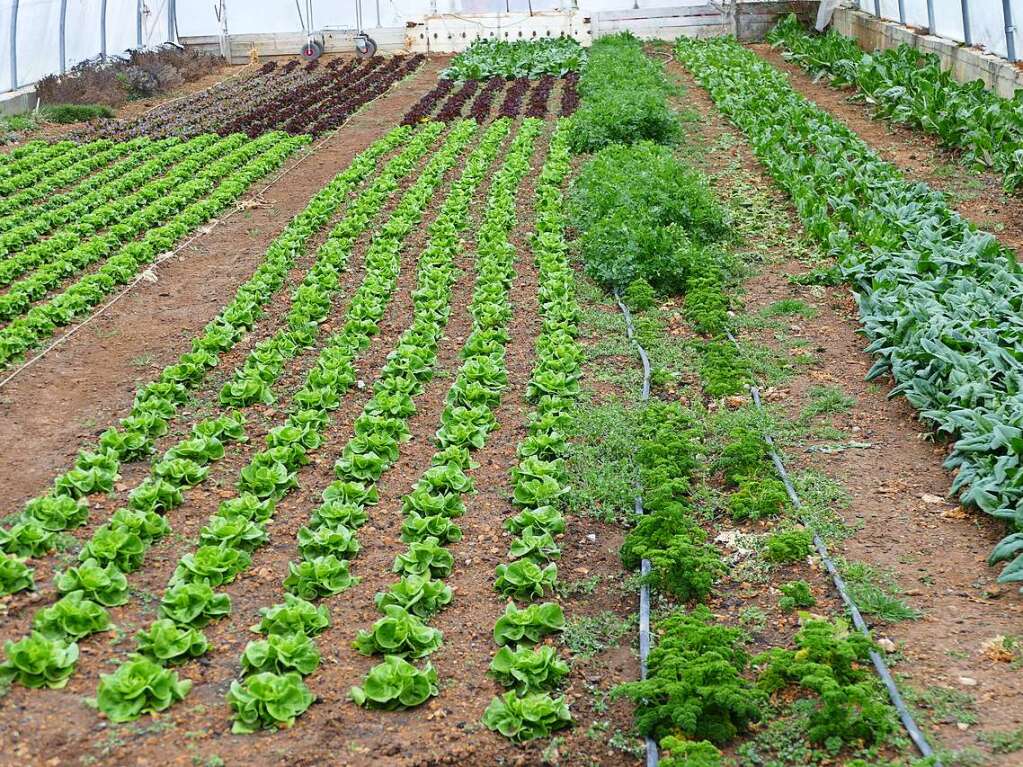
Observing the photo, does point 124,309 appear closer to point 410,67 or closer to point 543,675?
point 543,675

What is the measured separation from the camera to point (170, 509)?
6.77 m

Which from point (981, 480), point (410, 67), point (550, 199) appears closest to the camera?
point (981, 480)

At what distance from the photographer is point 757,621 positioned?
5.68 meters

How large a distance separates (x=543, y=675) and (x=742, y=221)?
347 inches

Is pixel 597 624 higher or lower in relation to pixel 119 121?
lower

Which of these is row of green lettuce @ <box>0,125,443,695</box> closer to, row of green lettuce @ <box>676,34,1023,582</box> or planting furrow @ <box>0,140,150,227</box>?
row of green lettuce @ <box>676,34,1023,582</box>

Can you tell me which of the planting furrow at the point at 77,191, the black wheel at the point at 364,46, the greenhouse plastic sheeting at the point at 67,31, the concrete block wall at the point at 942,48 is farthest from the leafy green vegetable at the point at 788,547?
the black wheel at the point at 364,46

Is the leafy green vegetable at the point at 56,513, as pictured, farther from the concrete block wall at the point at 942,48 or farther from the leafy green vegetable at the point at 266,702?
the concrete block wall at the point at 942,48

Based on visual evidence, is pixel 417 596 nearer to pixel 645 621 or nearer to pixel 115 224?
pixel 645 621

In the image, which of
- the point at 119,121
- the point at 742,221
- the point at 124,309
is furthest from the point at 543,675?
the point at 119,121

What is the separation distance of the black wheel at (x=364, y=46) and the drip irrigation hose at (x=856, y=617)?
80.1 feet

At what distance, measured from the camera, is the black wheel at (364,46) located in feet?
96.2

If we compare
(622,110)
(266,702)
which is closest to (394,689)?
(266,702)

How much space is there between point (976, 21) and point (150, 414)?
1580cm
